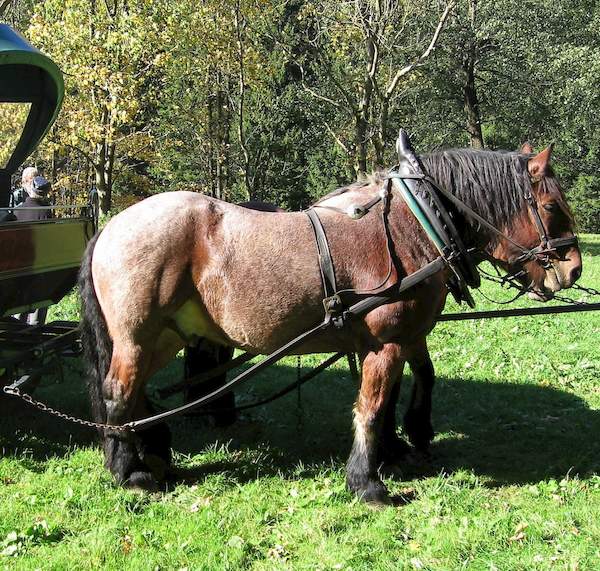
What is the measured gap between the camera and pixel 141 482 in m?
3.48

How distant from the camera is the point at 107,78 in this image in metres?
11.6

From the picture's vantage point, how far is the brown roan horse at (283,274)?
3.30 m

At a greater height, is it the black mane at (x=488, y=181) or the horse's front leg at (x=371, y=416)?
the black mane at (x=488, y=181)

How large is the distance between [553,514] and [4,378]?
12.0 ft


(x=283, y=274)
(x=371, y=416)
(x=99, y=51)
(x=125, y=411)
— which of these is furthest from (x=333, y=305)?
(x=99, y=51)

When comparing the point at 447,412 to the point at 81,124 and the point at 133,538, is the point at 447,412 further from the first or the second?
the point at 81,124

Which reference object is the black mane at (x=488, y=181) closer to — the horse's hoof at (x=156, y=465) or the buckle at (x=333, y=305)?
the buckle at (x=333, y=305)

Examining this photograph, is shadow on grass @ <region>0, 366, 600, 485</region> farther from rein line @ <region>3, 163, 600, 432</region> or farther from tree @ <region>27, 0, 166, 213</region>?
tree @ <region>27, 0, 166, 213</region>

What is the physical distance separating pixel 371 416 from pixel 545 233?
138 centimetres

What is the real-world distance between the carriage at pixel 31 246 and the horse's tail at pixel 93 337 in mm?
492

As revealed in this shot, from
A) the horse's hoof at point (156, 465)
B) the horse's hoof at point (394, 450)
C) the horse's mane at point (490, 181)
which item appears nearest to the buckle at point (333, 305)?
the horse's mane at point (490, 181)

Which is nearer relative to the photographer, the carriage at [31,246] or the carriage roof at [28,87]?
the carriage at [31,246]

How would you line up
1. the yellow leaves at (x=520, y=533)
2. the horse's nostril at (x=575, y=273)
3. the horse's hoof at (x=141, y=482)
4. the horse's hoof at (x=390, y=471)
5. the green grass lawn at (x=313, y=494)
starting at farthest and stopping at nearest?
the horse's hoof at (x=390, y=471)
the horse's hoof at (x=141, y=482)
the horse's nostril at (x=575, y=273)
the yellow leaves at (x=520, y=533)
the green grass lawn at (x=313, y=494)

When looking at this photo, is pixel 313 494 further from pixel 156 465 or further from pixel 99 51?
pixel 99 51
